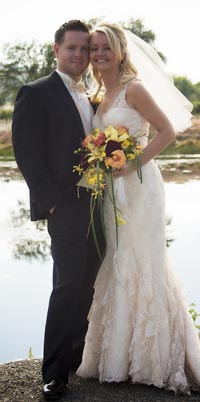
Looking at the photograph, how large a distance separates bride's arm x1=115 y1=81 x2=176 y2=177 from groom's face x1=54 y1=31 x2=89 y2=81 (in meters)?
0.35

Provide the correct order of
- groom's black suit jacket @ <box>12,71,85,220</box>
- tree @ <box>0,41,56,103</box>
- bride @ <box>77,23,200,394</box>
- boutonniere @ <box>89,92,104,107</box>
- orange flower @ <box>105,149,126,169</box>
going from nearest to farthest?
orange flower @ <box>105,149,126,169</box> → groom's black suit jacket @ <box>12,71,85,220</box> → bride @ <box>77,23,200,394</box> → boutonniere @ <box>89,92,104,107</box> → tree @ <box>0,41,56,103</box>

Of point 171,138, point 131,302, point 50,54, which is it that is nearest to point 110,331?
point 131,302

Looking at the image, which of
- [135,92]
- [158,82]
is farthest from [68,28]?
[158,82]

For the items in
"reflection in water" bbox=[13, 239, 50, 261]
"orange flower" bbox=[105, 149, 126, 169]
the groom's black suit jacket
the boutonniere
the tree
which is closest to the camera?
"orange flower" bbox=[105, 149, 126, 169]

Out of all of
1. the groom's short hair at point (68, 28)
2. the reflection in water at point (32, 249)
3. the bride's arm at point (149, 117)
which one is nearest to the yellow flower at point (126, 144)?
the bride's arm at point (149, 117)

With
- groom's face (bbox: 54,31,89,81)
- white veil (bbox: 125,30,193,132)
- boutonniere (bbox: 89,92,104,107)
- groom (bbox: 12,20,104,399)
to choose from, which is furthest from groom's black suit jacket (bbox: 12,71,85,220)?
white veil (bbox: 125,30,193,132)

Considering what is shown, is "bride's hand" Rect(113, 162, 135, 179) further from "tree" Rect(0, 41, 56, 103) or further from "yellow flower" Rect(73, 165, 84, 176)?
"tree" Rect(0, 41, 56, 103)

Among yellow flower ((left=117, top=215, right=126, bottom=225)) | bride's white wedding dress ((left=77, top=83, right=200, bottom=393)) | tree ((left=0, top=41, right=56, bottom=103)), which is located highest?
tree ((left=0, top=41, right=56, bottom=103))

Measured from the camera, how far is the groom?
4.35 metres

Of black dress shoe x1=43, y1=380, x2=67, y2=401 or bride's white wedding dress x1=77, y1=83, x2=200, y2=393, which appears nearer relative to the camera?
black dress shoe x1=43, y1=380, x2=67, y2=401

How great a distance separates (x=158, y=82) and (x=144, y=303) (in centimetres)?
142

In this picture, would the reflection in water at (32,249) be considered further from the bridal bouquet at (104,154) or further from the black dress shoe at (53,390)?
the bridal bouquet at (104,154)

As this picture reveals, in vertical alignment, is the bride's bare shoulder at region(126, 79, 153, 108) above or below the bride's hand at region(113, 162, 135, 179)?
above

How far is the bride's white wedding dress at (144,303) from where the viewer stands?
177 inches
